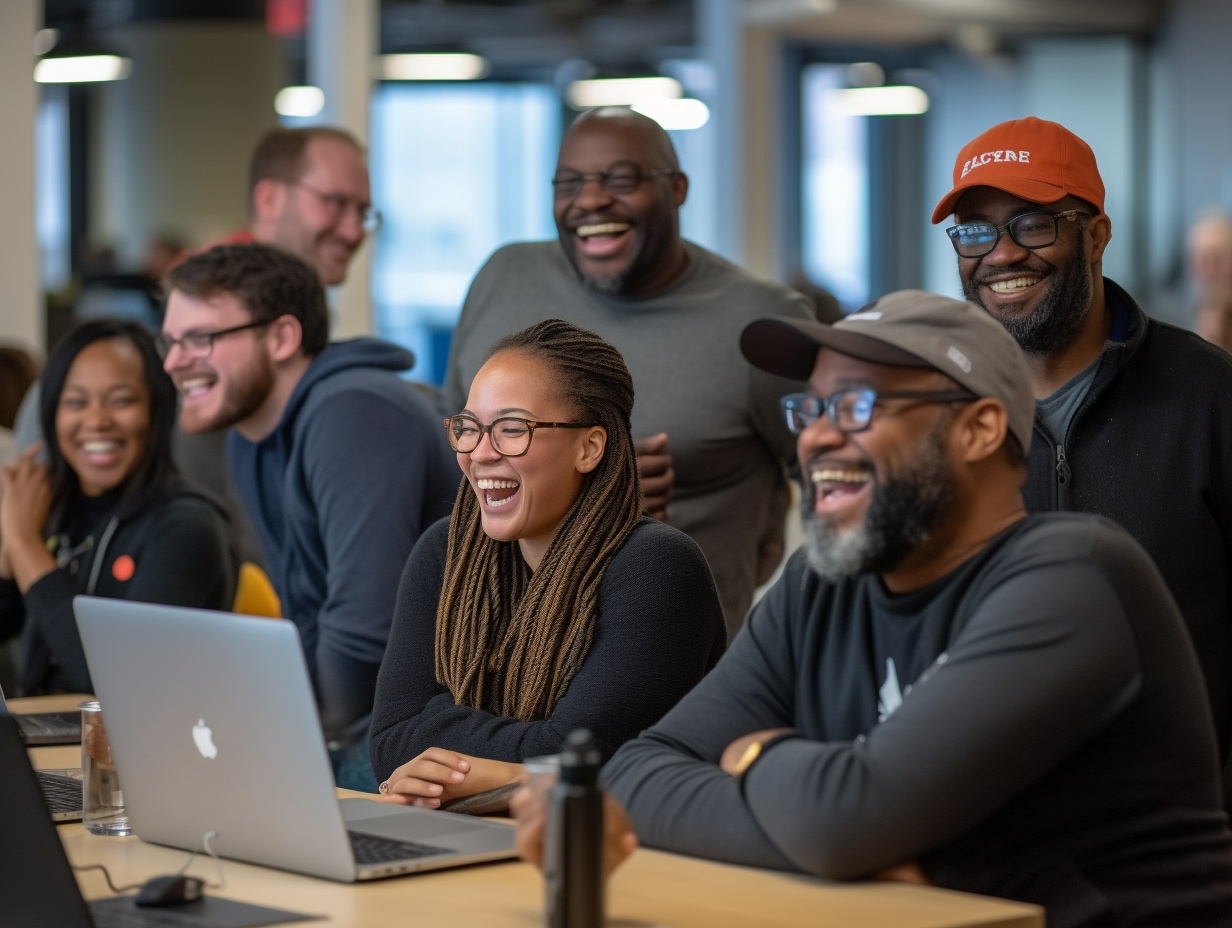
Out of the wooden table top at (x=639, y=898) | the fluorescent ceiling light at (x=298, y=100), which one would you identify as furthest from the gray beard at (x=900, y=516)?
the fluorescent ceiling light at (x=298, y=100)

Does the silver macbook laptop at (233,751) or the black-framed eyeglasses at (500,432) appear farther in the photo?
the black-framed eyeglasses at (500,432)

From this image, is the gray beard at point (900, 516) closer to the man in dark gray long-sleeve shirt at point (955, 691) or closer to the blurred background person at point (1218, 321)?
the man in dark gray long-sleeve shirt at point (955, 691)

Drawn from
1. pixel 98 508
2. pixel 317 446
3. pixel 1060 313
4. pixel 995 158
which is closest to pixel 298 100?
pixel 98 508

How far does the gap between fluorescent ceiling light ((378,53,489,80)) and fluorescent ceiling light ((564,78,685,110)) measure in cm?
83

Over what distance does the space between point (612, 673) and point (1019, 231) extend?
1009 mm

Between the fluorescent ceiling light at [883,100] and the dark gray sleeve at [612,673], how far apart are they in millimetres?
10099

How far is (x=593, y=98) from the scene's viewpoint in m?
14.4

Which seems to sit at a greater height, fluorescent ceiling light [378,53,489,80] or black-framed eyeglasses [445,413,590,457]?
fluorescent ceiling light [378,53,489,80]

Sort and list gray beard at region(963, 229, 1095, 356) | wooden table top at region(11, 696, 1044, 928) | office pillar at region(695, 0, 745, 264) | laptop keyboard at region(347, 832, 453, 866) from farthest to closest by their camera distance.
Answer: office pillar at region(695, 0, 745, 264), gray beard at region(963, 229, 1095, 356), laptop keyboard at region(347, 832, 453, 866), wooden table top at region(11, 696, 1044, 928)

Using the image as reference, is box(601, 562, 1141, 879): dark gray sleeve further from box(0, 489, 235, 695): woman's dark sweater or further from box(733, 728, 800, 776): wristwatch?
box(0, 489, 235, 695): woman's dark sweater

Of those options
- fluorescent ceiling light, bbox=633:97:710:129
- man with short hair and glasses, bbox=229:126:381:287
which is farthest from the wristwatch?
fluorescent ceiling light, bbox=633:97:710:129

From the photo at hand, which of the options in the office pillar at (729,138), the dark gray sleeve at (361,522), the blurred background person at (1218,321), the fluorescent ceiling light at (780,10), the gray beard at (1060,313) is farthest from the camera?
the office pillar at (729,138)

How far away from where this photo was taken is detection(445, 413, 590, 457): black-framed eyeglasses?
2859 mm

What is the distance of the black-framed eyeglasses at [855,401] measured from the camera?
2193mm
